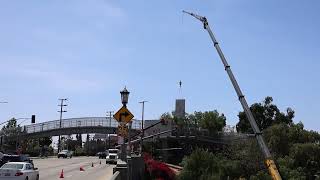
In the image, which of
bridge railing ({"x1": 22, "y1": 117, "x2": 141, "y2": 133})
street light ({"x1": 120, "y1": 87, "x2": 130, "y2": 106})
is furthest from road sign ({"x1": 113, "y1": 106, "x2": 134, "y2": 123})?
bridge railing ({"x1": 22, "y1": 117, "x2": 141, "y2": 133})

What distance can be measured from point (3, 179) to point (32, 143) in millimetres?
147934

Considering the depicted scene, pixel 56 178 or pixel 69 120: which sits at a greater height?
pixel 69 120

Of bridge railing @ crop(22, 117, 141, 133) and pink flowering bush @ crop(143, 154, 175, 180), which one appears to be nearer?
pink flowering bush @ crop(143, 154, 175, 180)

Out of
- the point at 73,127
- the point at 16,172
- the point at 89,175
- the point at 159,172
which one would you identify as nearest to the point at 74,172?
the point at 89,175

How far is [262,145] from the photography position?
28.5m

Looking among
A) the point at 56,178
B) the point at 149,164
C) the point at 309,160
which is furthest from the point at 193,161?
the point at 309,160

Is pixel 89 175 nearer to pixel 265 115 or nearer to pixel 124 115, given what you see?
pixel 124 115

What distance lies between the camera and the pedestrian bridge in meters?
122

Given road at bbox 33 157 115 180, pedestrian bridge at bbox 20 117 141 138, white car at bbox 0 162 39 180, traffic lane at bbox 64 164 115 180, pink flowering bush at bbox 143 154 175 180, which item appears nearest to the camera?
white car at bbox 0 162 39 180

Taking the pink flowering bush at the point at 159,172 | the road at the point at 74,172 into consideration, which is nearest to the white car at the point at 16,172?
the road at the point at 74,172

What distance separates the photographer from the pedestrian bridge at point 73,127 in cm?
12156

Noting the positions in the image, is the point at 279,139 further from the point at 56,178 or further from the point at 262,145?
the point at 262,145

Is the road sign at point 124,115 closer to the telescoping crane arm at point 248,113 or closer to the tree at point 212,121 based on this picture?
the telescoping crane arm at point 248,113

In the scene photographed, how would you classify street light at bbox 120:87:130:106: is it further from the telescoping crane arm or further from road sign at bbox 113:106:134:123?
the telescoping crane arm
